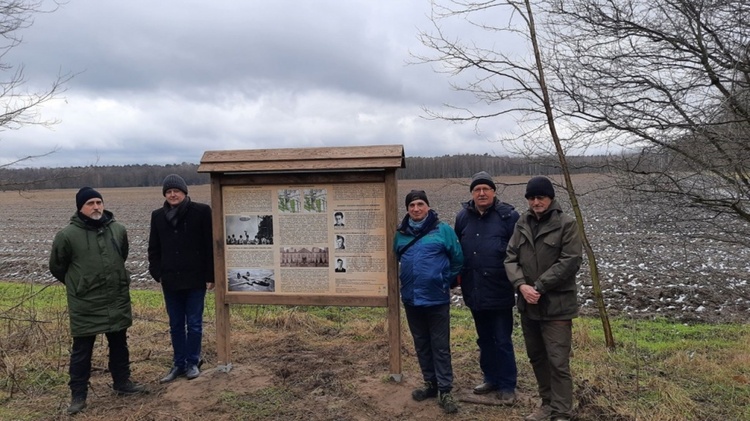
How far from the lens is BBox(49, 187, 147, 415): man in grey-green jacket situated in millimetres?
5137

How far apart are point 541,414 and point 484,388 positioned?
2.29 ft

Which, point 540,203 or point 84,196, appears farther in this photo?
point 84,196

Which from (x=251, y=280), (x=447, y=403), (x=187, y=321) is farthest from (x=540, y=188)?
(x=187, y=321)

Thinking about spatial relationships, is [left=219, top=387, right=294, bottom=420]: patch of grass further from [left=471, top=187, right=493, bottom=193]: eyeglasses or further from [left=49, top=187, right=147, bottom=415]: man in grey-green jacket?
[left=471, top=187, right=493, bottom=193]: eyeglasses

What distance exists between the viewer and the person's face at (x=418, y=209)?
499cm

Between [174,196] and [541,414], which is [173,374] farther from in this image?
[541,414]

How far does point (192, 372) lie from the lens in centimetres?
582

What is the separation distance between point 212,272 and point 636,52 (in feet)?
18.4

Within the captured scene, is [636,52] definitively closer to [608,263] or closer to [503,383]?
[503,383]

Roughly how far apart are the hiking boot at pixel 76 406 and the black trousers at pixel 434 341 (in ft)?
10.8

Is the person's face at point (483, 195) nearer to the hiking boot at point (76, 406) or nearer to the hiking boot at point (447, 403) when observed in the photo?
the hiking boot at point (447, 403)

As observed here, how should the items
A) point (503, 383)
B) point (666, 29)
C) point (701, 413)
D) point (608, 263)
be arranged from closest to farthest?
point (701, 413) < point (503, 383) < point (666, 29) < point (608, 263)

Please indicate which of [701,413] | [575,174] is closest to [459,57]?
[575,174]

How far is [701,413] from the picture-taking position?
4.64m
